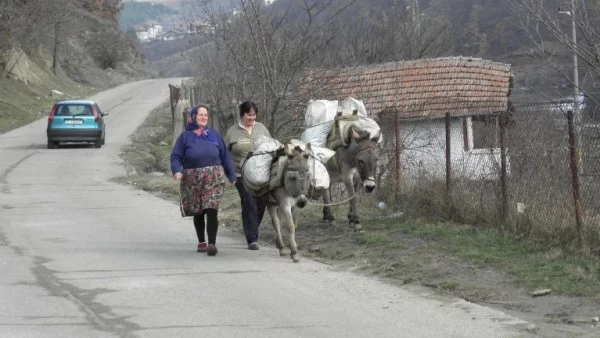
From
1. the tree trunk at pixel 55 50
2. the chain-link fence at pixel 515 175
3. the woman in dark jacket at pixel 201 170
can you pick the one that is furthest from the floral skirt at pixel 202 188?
the tree trunk at pixel 55 50

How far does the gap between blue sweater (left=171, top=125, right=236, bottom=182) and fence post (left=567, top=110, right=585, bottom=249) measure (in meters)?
4.02

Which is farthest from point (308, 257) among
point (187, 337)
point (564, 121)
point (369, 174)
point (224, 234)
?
point (187, 337)

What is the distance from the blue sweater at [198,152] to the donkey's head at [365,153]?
1.82m

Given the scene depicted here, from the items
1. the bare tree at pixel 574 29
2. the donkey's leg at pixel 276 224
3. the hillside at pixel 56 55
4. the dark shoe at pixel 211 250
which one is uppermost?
the hillside at pixel 56 55

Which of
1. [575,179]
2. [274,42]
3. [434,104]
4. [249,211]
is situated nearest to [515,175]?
[575,179]

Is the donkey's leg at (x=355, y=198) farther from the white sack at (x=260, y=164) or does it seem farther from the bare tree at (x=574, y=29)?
the bare tree at (x=574, y=29)

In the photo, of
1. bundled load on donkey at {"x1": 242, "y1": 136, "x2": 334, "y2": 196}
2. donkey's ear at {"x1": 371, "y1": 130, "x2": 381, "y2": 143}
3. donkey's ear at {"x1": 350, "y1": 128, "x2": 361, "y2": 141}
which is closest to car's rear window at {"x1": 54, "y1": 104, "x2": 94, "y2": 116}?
donkey's ear at {"x1": 350, "y1": 128, "x2": 361, "y2": 141}

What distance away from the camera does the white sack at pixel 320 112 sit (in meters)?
14.8

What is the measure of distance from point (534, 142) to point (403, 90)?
24.2 m

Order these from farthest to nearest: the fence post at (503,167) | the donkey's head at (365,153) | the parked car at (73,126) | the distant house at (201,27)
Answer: the parked car at (73,126), the distant house at (201,27), the donkey's head at (365,153), the fence post at (503,167)

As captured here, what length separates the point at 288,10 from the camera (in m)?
20.8

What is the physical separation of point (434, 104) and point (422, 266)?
29.5ft

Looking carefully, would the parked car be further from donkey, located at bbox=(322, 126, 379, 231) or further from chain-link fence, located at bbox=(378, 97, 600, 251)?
donkey, located at bbox=(322, 126, 379, 231)

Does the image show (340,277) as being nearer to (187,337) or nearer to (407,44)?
(187,337)
